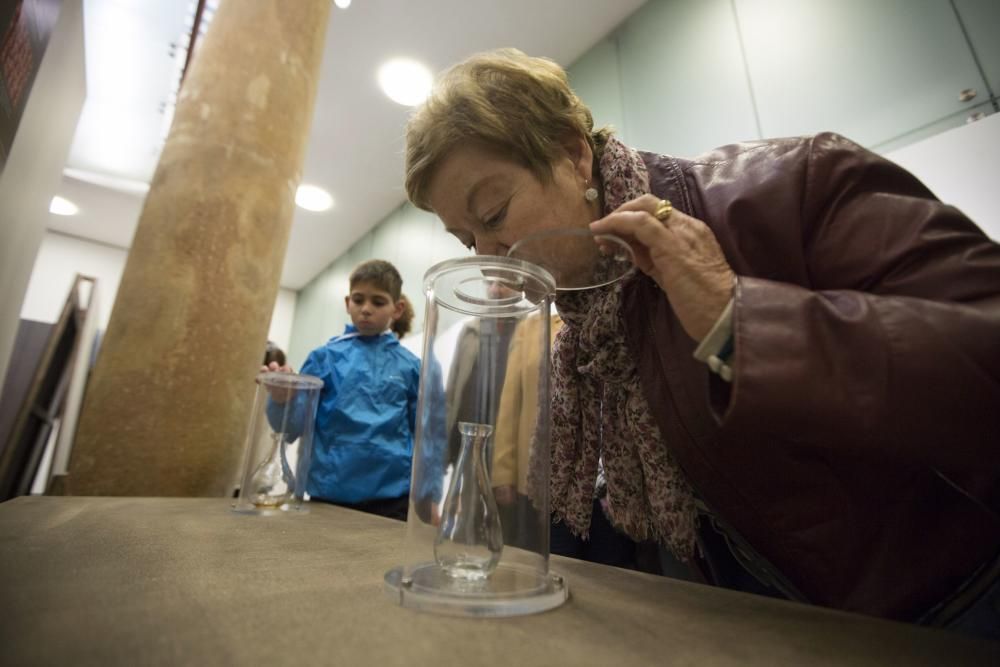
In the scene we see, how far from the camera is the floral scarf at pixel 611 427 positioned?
52cm

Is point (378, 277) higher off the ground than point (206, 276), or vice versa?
point (378, 277)

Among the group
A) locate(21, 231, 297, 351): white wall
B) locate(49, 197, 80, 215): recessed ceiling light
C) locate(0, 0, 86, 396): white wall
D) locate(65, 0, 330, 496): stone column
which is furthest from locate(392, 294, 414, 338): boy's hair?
locate(49, 197, 80, 215): recessed ceiling light

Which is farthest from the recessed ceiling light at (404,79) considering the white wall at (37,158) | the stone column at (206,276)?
the white wall at (37,158)

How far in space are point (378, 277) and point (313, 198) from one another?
2.14 meters

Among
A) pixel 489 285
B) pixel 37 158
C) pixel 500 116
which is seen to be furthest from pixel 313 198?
pixel 489 285

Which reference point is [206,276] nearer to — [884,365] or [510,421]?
[510,421]

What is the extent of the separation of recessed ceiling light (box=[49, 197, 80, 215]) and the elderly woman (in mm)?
4570

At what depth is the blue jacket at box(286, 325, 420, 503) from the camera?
1203mm

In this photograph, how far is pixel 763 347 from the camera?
0.33 meters

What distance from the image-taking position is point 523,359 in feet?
Result: 1.59

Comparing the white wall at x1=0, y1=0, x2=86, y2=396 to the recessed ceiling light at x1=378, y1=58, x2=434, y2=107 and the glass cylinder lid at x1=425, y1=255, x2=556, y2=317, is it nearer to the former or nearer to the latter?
the glass cylinder lid at x1=425, y1=255, x2=556, y2=317

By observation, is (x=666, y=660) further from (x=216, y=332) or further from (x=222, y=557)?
(x=216, y=332)

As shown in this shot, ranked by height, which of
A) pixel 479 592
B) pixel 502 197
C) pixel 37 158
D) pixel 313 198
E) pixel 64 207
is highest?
pixel 64 207

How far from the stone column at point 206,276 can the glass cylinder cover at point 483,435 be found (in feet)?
2.56
